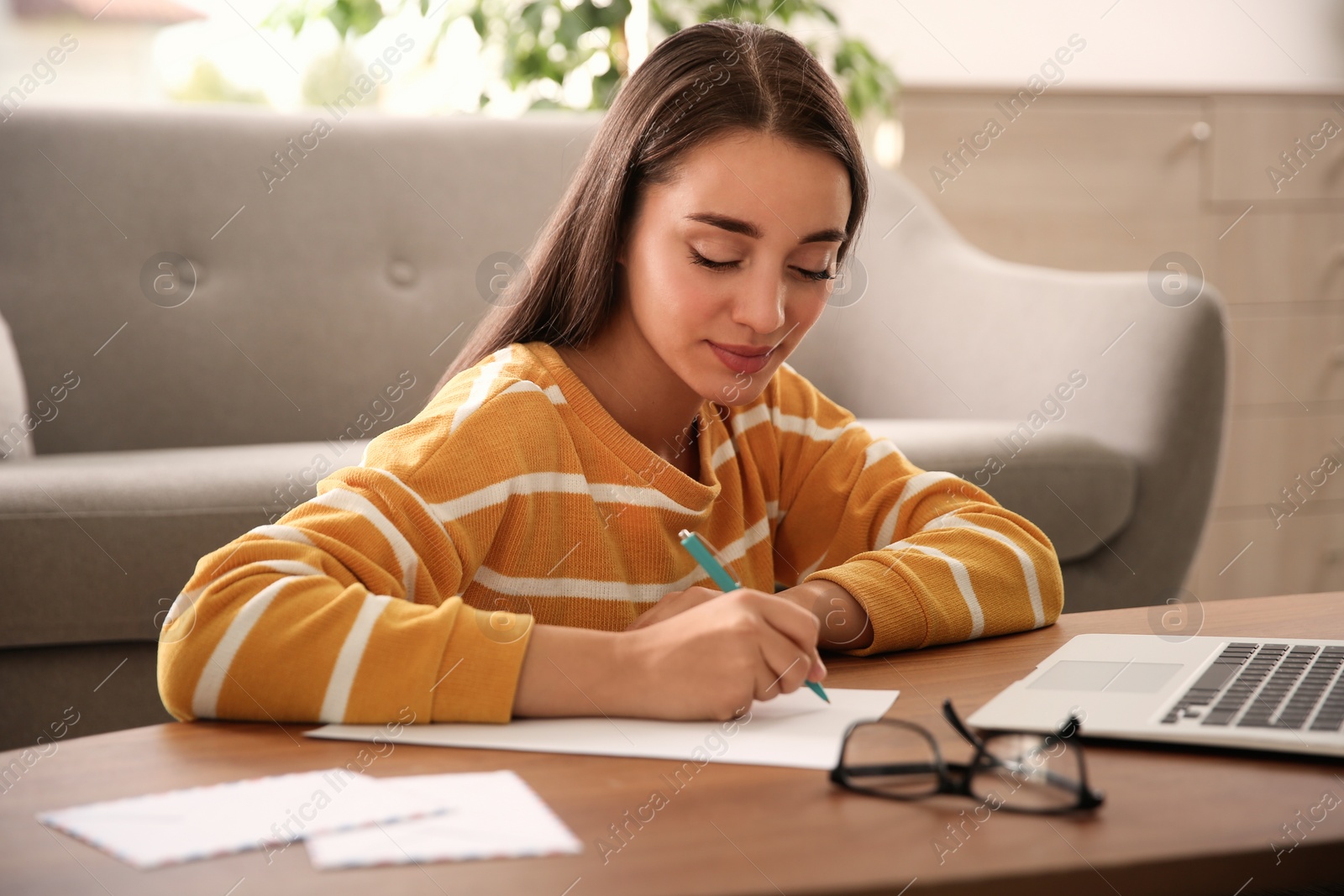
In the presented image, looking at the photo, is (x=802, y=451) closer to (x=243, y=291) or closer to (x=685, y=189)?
(x=685, y=189)

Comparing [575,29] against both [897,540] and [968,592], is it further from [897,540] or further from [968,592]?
[968,592]

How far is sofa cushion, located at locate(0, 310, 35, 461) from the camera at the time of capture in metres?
1.55

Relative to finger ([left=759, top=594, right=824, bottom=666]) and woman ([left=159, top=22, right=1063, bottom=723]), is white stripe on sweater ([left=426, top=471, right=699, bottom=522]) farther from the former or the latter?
finger ([left=759, top=594, right=824, bottom=666])

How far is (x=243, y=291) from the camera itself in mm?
1895

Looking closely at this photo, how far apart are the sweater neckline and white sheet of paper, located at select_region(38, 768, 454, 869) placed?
1.53 ft

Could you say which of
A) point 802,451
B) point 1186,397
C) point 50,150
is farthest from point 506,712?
point 50,150

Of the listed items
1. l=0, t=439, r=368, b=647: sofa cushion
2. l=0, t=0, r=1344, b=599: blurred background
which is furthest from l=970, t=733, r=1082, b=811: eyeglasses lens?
l=0, t=0, r=1344, b=599: blurred background

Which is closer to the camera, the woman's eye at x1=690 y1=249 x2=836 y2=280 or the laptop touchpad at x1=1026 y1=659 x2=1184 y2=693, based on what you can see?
the laptop touchpad at x1=1026 y1=659 x2=1184 y2=693

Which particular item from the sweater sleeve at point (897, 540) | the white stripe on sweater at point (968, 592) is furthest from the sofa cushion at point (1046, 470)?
the white stripe on sweater at point (968, 592)

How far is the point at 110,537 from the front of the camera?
4.30ft

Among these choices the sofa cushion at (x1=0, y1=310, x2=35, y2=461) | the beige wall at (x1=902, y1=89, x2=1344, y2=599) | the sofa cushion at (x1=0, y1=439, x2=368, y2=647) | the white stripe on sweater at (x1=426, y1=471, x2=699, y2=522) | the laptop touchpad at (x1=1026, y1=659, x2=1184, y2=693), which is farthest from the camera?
the beige wall at (x1=902, y1=89, x2=1344, y2=599)

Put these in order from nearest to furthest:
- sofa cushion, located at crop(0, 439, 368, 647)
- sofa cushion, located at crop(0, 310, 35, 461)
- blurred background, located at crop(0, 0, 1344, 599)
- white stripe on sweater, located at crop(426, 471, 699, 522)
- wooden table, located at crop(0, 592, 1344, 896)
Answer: wooden table, located at crop(0, 592, 1344, 896) < white stripe on sweater, located at crop(426, 471, 699, 522) < sofa cushion, located at crop(0, 439, 368, 647) < sofa cushion, located at crop(0, 310, 35, 461) < blurred background, located at crop(0, 0, 1344, 599)

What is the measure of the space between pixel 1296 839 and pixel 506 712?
378 millimetres

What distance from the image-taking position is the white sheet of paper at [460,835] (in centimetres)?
46
